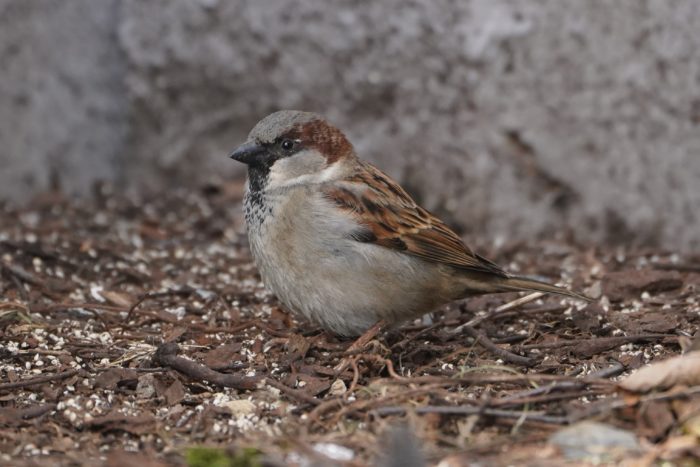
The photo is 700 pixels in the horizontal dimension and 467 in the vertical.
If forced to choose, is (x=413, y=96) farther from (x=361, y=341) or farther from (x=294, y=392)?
(x=294, y=392)

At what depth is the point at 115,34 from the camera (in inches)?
225

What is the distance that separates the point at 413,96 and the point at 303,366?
2.26 m

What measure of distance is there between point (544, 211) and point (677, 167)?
27.4 inches

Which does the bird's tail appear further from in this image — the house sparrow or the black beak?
the black beak

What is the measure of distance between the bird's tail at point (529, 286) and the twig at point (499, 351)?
0.68 ft

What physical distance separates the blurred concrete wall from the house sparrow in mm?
1461

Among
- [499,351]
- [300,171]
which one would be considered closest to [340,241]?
[300,171]

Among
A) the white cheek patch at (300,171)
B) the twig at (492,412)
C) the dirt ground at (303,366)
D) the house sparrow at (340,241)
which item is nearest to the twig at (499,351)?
the dirt ground at (303,366)

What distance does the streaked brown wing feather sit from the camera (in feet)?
12.2

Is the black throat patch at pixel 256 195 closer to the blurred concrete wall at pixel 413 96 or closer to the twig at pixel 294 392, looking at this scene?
the twig at pixel 294 392

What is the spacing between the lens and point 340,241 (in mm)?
3650

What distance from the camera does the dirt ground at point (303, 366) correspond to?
266 cm

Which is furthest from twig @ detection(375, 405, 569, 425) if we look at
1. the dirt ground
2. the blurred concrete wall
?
the blurred concrete wall

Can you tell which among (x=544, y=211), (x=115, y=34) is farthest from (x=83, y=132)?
(x=544, y=211)
